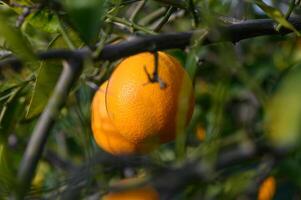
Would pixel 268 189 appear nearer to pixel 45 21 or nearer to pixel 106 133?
pixel 106 133

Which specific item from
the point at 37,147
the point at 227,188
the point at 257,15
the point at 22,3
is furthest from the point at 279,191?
the point at 37,147

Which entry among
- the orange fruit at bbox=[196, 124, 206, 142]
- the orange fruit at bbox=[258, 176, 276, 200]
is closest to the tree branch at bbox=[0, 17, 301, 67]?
the orange fruit at bbox=[258, 176, 276, 200]

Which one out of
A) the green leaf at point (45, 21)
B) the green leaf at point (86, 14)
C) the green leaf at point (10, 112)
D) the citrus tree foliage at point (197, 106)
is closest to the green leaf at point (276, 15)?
the citrus tree foliage at point (197, 106)

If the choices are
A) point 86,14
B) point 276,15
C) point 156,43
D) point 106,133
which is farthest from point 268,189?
point 86,14

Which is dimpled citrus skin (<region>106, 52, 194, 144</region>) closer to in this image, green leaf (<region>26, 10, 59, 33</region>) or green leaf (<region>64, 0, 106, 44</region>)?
green leaf (<region>26, 10, 59, 33</region>)

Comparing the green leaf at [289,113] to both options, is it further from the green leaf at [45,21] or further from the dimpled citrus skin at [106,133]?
the green leaf at [45,21]

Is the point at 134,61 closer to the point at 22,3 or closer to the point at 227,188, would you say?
the point at 22,3
